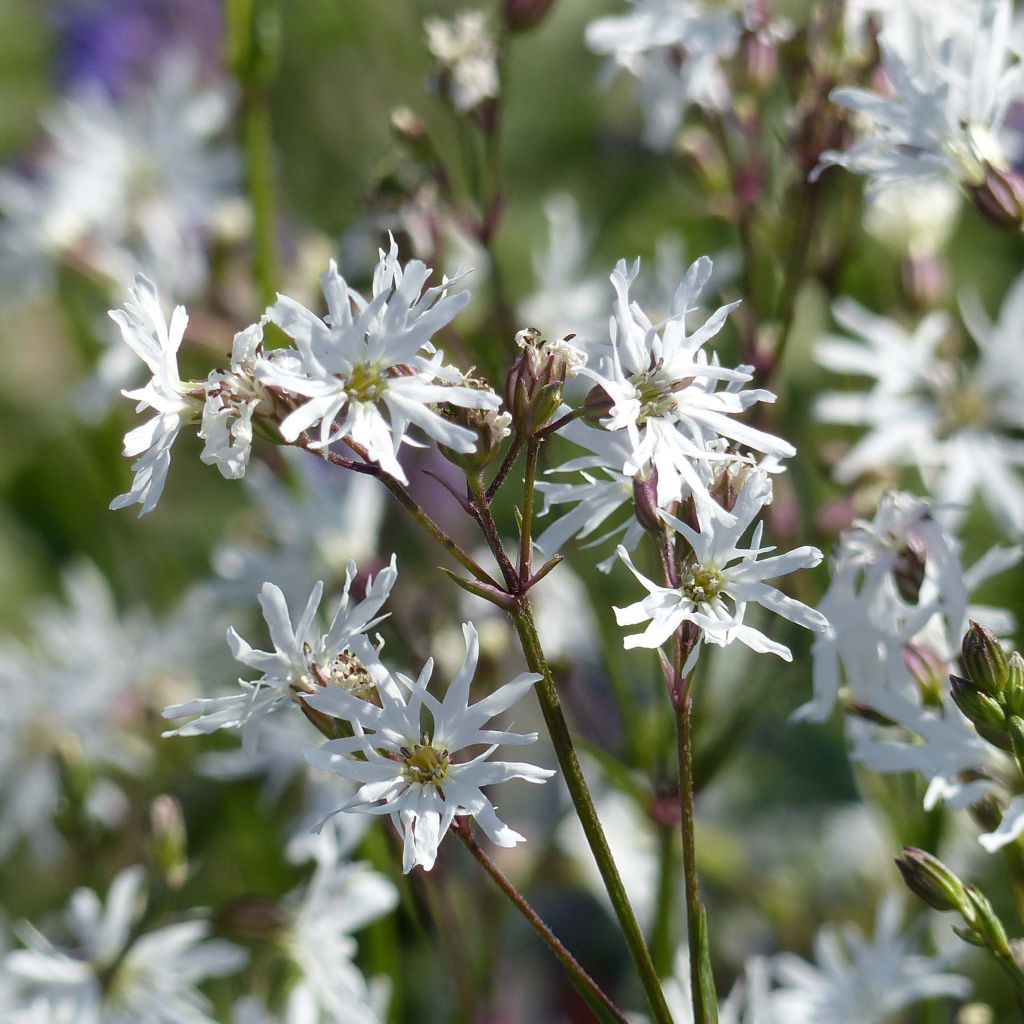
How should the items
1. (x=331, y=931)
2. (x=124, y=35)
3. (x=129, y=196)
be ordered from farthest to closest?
(x=124, y=35) < (x=129, y=196) < (x=331, y=931)

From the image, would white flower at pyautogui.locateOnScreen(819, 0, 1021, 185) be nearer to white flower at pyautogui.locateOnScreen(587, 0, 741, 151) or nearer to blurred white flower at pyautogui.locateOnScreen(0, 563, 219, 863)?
white flower at pyautogui.locateOnScreen(587, 0, 741, 151)

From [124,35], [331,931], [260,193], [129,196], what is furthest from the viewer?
[124,35]

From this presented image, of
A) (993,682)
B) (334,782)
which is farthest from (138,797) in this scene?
(993,682)

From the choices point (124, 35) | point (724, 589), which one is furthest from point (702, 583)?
point (124, 35)

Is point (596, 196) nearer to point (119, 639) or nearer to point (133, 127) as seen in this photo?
point (133, 127)

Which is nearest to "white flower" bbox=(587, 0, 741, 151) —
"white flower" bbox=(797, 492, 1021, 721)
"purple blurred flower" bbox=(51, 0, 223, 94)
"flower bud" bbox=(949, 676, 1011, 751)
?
"white flower" bbox=(797, 492, 1021, 721)

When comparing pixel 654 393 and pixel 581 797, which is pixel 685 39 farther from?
pixel 581 797
